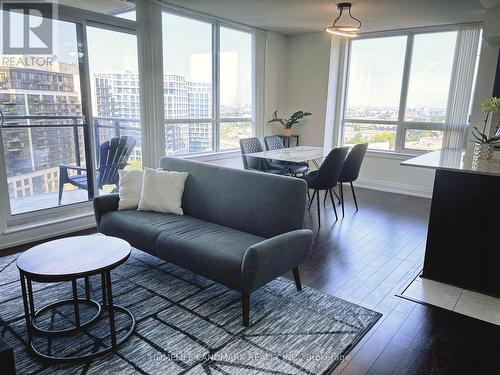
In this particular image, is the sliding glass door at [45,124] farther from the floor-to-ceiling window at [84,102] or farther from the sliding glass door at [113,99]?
the sliding glass door at [113,99]

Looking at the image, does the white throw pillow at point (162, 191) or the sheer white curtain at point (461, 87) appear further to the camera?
the sheer white curtain at point (461, 87)

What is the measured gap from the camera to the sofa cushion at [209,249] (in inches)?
87.1

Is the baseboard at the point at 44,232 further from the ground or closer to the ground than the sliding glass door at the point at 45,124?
closer to the ground

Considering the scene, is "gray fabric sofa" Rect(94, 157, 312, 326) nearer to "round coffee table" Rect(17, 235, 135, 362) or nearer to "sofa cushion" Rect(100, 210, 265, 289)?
"sofa cushion" Rect(100, 210, 265, 289)

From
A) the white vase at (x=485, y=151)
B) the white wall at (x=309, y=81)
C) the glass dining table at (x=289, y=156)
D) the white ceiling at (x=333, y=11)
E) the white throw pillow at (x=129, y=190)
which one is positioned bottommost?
the white throw pillow at (x=129, y=190)

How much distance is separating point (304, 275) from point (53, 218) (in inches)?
107

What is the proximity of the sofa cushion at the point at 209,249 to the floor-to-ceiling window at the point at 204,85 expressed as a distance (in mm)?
2494

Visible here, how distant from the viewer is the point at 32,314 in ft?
6.69

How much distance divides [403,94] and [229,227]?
4.34m

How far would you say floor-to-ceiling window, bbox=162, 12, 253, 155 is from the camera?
190 inches

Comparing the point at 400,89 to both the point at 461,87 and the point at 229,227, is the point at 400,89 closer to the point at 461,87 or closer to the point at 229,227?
the point at 461,87

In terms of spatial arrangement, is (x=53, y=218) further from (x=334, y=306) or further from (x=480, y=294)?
(x=480, y=294)

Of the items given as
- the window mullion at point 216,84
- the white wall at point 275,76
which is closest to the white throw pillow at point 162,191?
the window mullion at point 216,84

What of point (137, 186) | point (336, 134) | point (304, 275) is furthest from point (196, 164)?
point (336, 134)
